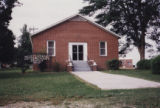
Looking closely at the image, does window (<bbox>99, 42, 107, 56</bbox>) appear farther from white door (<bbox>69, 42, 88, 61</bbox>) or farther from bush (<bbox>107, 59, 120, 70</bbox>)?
bush (<bbox>107, 59, 120, 70</bbox>)

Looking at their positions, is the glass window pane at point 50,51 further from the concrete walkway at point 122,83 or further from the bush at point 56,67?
the concrete walkway at point 122,83

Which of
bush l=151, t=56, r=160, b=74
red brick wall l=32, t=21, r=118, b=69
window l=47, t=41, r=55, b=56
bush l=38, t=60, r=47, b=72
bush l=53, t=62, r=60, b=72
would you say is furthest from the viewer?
window l=47, t=41, r=55, b=56

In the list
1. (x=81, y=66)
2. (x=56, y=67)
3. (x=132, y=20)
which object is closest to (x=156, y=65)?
(x=81, y=66)

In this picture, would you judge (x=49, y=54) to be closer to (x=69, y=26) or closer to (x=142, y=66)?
(x=69, y=26)

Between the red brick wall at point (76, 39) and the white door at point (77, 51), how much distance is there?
42 cm

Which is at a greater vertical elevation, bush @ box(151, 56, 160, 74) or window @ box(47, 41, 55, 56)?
window @ box(47, 41, 55, 56)

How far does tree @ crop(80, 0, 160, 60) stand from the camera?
2908 centimetres

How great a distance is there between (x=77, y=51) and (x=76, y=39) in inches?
49.6

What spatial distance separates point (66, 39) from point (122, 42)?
12564 mm

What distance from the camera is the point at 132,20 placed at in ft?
97.6

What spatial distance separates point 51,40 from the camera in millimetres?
21125

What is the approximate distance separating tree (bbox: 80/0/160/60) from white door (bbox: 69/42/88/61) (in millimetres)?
9529

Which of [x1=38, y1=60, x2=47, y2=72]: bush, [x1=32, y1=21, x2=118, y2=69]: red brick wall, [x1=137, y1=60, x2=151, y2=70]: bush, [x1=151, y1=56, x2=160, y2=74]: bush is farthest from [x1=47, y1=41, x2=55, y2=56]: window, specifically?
[x1=151, y1=56, x2=160, y2=74]: bush

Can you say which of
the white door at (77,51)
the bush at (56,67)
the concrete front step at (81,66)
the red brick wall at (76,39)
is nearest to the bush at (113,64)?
the red brick wall at (76,39)
